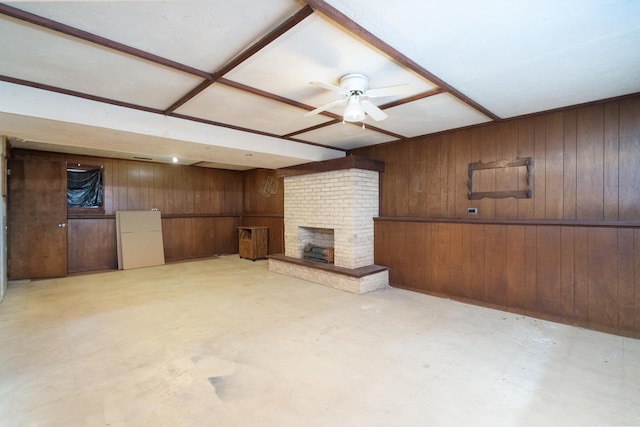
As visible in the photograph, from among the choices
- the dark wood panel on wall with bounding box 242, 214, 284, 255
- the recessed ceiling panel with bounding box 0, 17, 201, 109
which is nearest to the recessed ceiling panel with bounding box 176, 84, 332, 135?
the recessed ceiling panel with bounding box 0, 17, 201, 109

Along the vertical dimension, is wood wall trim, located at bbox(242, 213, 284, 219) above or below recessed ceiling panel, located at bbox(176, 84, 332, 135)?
below

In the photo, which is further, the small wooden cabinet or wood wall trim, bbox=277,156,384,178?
the small wooden cabinet

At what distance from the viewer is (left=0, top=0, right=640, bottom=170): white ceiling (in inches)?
68.0

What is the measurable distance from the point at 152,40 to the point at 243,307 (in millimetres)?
3075

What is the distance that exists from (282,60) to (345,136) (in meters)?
2.45

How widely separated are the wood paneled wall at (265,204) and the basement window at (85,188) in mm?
3494

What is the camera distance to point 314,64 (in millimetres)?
2314

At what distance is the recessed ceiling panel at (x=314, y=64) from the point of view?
1938mm

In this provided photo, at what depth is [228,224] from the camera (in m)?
8.58

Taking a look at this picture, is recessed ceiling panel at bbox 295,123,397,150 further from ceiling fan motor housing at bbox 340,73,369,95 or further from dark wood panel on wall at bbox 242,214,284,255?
dark wood panel on wall at bbox 242,214,284,255

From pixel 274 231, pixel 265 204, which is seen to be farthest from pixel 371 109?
pixel 265 204

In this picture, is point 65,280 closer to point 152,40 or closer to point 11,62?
point 11,62

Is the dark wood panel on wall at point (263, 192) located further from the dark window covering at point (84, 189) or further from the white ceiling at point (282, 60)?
the white ceiling at point (282, 60)

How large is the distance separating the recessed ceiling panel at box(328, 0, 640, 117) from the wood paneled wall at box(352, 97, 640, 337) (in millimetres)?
630
